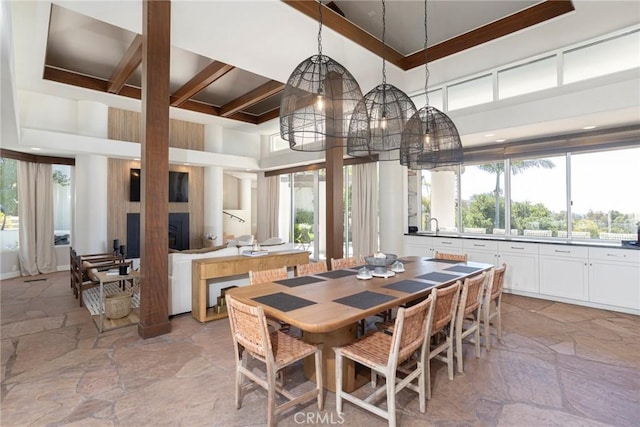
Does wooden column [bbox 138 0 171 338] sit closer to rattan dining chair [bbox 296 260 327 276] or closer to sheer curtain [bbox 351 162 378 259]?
rattan dining chair [bbox 296 260 327 276]

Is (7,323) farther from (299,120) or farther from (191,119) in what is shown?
(191,119)

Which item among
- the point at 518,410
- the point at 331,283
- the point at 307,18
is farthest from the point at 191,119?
the point at 518,410

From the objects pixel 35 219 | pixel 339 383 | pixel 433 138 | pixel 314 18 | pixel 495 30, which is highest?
pixel 495 30

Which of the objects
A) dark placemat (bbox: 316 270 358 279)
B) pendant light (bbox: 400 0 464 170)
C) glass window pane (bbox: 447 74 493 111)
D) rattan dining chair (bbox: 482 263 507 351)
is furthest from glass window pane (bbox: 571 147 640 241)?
dark placemat (bbox: 316 270 358 279)

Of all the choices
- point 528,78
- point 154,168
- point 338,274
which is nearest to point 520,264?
point 528,78

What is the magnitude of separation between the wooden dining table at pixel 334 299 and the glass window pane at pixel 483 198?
3083 mm

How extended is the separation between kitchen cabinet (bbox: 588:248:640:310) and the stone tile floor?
33cm

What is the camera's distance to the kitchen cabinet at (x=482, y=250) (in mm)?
5198

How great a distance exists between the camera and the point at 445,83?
541cm

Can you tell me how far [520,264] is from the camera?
4.98m

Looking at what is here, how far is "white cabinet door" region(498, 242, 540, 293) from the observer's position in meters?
4.85

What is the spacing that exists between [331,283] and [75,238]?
6570mm

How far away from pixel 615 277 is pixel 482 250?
5.40 ft

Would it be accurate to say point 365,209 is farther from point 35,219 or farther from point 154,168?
point 35,219
